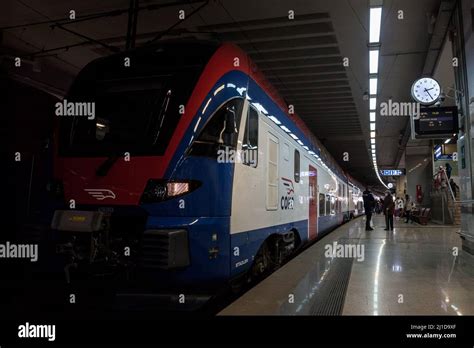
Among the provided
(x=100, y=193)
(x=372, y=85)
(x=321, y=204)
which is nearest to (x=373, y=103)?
(x=372, y=85)

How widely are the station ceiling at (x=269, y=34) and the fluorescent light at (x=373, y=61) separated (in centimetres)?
17

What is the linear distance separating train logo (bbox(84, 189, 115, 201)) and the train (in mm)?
10

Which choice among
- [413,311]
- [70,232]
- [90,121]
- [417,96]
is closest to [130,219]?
[70,232]

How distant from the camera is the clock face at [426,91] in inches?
319

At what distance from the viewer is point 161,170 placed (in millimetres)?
3746

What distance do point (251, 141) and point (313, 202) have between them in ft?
15.1

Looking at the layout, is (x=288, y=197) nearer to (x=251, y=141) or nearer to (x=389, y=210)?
(x=251, y=141)

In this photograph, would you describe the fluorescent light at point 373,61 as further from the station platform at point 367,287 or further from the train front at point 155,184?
the train front at point 155,184

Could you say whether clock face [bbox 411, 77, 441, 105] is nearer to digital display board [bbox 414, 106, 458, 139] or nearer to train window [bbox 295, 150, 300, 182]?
digital display board [bbox 414, 106, 458, 139]

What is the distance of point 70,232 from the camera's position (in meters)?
3.84

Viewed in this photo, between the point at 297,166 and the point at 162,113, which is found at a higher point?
the point at 162,113

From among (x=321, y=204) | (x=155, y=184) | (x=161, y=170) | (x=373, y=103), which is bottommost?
(x=321, y=204)

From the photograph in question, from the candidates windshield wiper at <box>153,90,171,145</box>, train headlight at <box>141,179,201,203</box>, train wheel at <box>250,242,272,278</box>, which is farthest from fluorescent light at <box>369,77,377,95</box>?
train headlight at <box>141,179,201,203</box>

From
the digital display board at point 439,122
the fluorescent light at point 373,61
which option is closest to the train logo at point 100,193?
the digital display board at point 439,122
